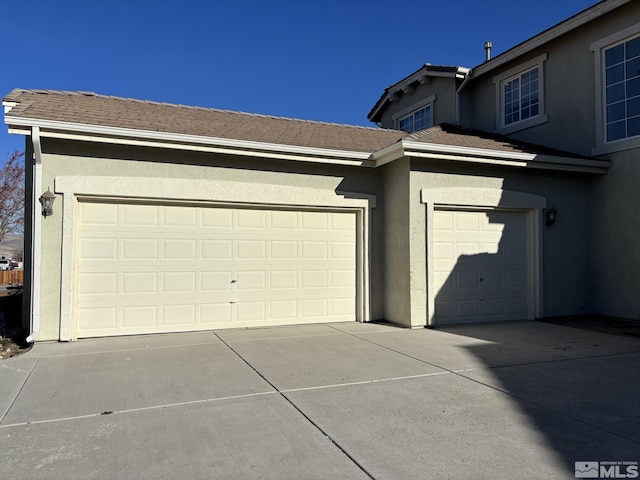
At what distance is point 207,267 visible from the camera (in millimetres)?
9039

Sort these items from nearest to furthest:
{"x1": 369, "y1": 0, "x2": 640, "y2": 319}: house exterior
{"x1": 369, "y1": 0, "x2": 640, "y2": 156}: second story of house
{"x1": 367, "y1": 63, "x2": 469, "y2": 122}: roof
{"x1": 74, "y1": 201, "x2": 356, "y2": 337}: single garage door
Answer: {"x1": 74, "y1": 201, "x2": 356, "y2": 337}: single garage door
{"x1": 369, "y1": 0, "x2": 640, "y2": 319}: house exterior
{"x1": 369, "y1": 0, "x2": 640, "y2": 156}: second story of house
{"x1": 367, "y1": 63, "x2": 469, "y2": 122}: roof

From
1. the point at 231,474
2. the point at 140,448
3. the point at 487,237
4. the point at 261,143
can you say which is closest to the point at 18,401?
the point at 140,448

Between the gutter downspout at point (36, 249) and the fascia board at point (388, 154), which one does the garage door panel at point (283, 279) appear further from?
the gutter downspout at point (36, 249)

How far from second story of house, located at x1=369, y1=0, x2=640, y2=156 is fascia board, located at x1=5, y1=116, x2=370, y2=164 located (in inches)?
216

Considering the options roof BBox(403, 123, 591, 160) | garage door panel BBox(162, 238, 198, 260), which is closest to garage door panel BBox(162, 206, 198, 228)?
garage door panel BBox(162, 238, 198, 260)

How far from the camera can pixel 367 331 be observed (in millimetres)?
9023

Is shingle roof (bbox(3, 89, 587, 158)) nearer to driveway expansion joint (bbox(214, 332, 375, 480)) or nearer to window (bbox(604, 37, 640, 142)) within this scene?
window (bbox(604, 37, 640, 142))

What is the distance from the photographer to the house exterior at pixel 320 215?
8.20 metres

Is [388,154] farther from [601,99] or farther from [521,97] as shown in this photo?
[521,97]

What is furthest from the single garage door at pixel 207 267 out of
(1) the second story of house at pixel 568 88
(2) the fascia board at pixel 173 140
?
(1) the second story of house at pixel 568 88

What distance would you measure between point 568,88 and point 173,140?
938 centimetres

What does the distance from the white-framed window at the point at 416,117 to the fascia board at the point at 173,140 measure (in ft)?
22.3

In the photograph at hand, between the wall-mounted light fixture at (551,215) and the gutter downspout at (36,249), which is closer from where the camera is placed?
the gutter downspout at (36,249)

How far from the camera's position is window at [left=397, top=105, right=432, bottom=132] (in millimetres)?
15873
